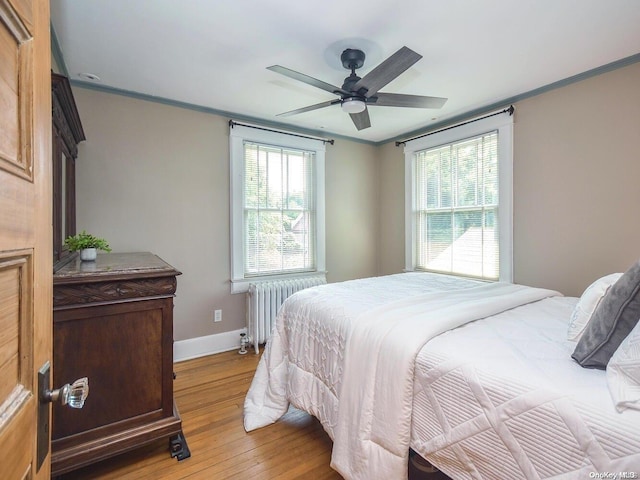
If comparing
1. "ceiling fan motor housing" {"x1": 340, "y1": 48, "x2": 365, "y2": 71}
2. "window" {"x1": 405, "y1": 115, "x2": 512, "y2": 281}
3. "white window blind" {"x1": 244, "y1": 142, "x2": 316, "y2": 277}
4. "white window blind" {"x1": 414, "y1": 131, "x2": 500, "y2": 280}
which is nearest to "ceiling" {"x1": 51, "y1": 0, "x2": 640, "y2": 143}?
"ceiling fan motor housing" {"x1": 340, "y1": 48, "x2": 365, "y2": 71}

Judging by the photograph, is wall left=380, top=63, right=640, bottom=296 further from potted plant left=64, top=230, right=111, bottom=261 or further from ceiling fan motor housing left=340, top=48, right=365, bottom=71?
potted plant left=64, top=230, right=111, bottom=261

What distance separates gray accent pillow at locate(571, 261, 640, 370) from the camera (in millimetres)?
986


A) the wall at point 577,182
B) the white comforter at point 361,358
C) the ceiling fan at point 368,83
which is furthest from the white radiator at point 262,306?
the wall at point 577,182

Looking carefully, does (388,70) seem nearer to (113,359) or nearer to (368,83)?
(368,83)

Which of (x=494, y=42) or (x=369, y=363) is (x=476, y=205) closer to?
(x=494, y=42)

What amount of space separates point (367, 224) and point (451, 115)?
5.48ft

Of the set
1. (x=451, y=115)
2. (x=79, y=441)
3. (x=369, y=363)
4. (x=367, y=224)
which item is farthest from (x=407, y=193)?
(x=79, y=441)

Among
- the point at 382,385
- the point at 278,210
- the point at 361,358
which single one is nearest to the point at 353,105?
the point at 361,358

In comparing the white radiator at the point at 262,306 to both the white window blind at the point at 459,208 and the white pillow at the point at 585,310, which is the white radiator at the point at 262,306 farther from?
the white pillow at the point at 585,310

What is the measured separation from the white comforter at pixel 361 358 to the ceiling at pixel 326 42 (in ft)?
5.38

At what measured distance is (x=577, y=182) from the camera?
2.61 meters

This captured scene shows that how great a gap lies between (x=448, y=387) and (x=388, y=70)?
64.8 inches

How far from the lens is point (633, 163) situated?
2330 millimetres

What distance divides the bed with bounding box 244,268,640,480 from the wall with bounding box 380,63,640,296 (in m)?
0.83
